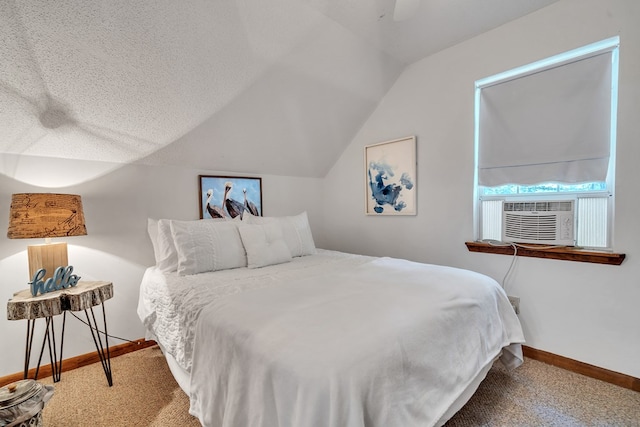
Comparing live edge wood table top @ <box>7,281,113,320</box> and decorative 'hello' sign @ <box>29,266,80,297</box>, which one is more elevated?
decorative 'hello' sign @ <box>29,266,80,297</box>

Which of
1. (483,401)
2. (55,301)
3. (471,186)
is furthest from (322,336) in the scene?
(471,186)

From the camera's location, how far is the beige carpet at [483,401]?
5.13 ft

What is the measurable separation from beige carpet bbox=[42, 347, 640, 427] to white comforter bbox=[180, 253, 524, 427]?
327 mm

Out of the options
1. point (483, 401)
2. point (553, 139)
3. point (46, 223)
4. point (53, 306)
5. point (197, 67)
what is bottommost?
point (483, 401)

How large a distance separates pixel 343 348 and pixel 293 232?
1879 millimetres

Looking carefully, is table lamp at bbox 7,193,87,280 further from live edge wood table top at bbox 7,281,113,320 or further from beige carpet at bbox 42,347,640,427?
beige carpet at bbox 42,347,640,427

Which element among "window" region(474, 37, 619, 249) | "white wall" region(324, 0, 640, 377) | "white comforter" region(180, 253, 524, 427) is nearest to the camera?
"white comforter" region(180, 253, 524, 427)

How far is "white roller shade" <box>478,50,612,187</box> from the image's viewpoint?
193 centimetres

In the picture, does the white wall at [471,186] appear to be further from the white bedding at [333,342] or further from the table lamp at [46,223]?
the table lamp at [46,223]

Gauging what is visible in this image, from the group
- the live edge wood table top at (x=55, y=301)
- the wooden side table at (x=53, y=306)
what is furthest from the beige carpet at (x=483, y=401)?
the live edge wood table top at (x=55, y=301)

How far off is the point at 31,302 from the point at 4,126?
114cm

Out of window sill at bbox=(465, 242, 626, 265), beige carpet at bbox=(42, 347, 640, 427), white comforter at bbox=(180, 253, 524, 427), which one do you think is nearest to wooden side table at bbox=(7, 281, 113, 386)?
beige carpet at bbox=(42, 347, 640, 427)

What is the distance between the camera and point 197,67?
1982 mm

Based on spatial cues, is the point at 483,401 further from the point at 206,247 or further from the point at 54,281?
the point at 54,281
